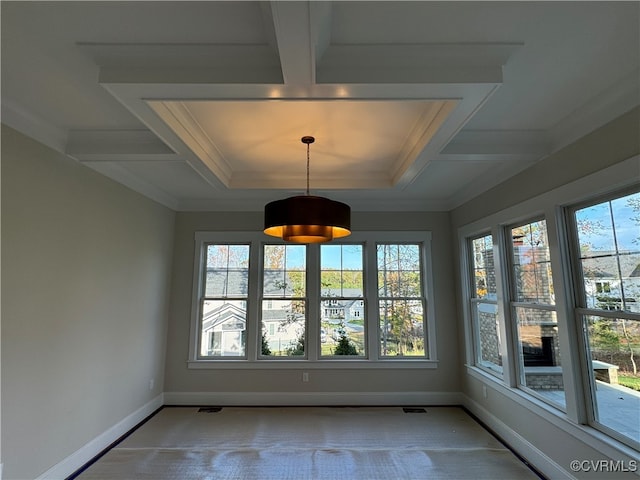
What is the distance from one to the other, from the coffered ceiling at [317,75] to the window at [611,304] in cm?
65

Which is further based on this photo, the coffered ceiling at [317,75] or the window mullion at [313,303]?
the window mullion at [313,303]

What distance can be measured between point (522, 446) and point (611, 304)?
5.25ft

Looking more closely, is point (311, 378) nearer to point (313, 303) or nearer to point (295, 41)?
point (313, 303)

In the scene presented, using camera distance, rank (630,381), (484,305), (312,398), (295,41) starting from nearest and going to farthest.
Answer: (295,41) → (630,381) → (484,305) → (312,398)

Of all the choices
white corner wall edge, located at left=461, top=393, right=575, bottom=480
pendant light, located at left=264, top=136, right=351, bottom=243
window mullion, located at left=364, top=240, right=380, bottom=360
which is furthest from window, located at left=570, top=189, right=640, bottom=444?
window mullion, located at left=364, top=240, right=380, bottom=360

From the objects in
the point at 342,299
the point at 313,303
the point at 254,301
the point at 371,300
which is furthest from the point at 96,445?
the point at 371,300

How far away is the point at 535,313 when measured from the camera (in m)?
3.01

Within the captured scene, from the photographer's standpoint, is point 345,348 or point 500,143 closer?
point 500,143

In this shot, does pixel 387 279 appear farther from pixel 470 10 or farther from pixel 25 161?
pixel 25 161

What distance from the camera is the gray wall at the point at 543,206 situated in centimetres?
206
